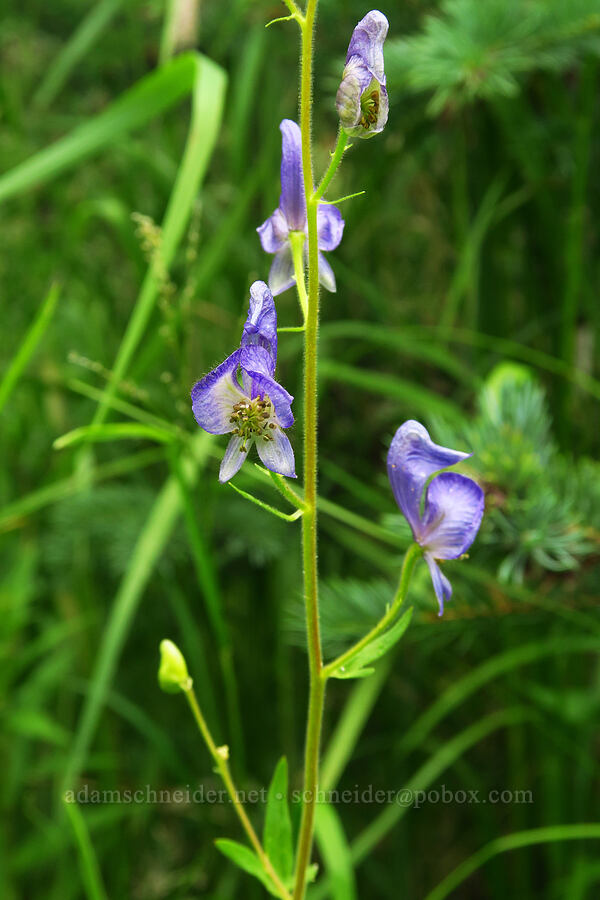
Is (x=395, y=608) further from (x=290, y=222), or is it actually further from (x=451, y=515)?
(x=290, y=222)

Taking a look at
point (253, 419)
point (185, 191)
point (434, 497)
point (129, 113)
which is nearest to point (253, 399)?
point (253, 419)

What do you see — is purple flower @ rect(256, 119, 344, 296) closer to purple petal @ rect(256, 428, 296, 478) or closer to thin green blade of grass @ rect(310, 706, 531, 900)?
purple petal @ rect(256, 428, 296, 478)

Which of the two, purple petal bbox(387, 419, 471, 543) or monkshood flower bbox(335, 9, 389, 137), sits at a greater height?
monkshood flower bbox(335, 9, 389, 137)

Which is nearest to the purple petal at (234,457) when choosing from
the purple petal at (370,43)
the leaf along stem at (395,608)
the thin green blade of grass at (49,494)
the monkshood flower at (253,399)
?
the monkshood flower at (253,399)

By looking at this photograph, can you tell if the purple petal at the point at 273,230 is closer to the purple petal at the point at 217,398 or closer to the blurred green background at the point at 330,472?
the purple petal at the point at 217,398

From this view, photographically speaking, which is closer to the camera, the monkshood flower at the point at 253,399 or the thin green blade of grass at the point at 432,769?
the monkshood flower at the point at 253,399

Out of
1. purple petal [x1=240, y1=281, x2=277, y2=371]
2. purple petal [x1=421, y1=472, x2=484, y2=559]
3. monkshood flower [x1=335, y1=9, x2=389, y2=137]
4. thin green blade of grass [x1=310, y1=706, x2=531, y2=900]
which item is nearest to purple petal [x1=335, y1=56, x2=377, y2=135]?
monkshood flower [x1=335, y1=9, x2=389, y2=137]
